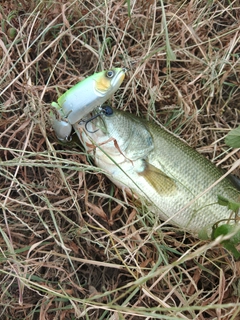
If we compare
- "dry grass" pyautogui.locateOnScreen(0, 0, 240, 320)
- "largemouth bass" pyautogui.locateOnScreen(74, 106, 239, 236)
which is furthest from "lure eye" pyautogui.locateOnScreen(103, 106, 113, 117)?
"dry grass" pyautogui.locateOnScreen(0, 0, 240, 320)

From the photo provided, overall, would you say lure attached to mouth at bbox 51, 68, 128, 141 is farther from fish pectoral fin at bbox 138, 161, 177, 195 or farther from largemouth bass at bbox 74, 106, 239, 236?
fish pectoral fin at bbox 138, 161, 177, 195

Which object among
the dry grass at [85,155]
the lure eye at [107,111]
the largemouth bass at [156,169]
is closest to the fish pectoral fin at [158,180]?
the largemouth bass at [156,169]

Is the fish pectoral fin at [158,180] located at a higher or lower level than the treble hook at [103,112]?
lower

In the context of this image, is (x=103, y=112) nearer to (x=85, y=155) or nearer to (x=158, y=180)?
(x=85, y=155)

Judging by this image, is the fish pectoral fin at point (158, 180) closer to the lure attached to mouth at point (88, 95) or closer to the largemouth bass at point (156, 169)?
the largemouth bass at point (156, 169)

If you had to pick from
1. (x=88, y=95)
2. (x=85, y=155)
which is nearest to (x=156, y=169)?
(x=85, y=155)

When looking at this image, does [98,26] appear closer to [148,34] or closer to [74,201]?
[148,34]
